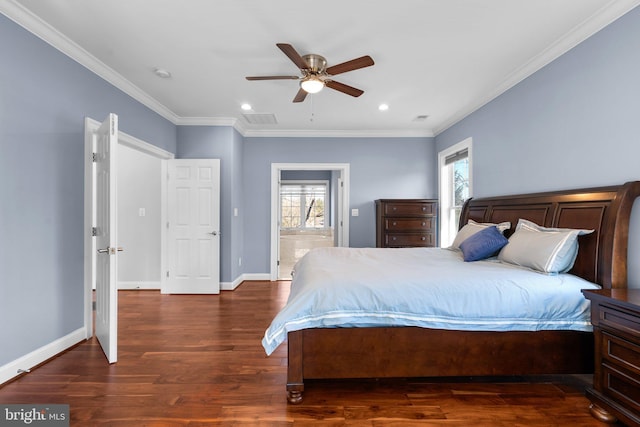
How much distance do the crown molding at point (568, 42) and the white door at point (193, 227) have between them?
3808mm

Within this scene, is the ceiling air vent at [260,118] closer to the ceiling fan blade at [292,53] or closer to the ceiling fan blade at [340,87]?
the ceiling fan blade at [340,87]

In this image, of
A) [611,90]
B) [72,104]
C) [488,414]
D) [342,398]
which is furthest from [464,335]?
[72,104]

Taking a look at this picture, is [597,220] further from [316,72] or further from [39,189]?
[39,189]

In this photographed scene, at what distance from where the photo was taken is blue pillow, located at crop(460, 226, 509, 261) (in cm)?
262

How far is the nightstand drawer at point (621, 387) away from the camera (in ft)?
4.78

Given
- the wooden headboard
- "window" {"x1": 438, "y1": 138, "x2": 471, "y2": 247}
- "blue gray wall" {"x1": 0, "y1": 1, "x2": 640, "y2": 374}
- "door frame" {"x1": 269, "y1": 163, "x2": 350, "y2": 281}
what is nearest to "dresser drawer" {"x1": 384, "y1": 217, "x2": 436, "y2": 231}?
"window" {"x1": 438, "y1": 138, "x2": 471, "y2": 247}

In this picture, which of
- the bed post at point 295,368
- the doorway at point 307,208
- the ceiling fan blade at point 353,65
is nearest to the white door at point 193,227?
the ceiling fan blade at point 353,65

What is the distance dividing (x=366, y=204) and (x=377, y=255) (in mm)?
2340

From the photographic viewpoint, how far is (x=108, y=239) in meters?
2.36

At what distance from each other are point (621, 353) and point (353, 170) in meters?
4.06

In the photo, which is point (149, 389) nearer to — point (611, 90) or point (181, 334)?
point (181, 334)

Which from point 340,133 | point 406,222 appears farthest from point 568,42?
point 340,133

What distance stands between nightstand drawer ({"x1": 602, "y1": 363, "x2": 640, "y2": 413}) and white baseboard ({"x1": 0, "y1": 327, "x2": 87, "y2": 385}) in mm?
3784

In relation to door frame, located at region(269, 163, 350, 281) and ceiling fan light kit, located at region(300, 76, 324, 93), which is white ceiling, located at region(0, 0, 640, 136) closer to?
ceiling fan light kit, located at region(300, 76, 324, 93)
